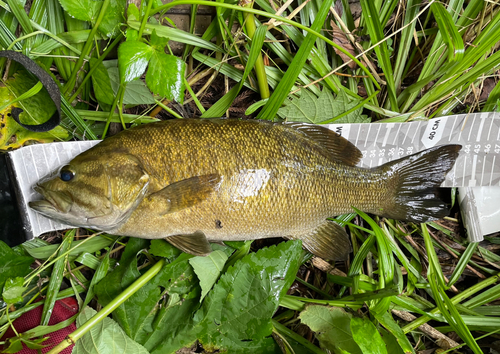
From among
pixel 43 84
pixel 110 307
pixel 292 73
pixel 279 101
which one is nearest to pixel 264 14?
pixel 292 73

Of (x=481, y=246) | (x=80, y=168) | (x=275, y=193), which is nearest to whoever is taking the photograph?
(x=80, y=168)

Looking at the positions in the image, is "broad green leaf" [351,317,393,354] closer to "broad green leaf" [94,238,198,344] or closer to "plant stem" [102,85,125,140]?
"broad green leaf" [94,238,198,344]

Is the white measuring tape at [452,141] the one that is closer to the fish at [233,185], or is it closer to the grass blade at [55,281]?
the fish at [233,185]

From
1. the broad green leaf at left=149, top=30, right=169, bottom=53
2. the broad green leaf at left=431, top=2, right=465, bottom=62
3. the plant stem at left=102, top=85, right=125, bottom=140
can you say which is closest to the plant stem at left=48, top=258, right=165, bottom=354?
the plant stem at left=102, top=85, right=125, bottom=140

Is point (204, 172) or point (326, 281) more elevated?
point (204, 172)

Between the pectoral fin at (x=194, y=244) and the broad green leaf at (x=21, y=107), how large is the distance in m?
1.00

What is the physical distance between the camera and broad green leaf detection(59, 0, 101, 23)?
5.25 feet

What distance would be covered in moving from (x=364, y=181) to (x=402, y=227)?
505 millimetres

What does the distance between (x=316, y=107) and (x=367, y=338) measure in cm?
128

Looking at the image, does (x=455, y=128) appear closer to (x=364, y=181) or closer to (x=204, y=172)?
(x=364, y=181)

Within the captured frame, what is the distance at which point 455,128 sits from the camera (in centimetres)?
194

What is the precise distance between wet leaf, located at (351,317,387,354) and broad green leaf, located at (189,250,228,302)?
2.51 feet

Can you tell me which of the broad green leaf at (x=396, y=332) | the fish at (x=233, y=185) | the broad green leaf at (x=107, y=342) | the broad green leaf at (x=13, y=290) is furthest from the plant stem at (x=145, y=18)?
the broad green leaf at (x=396, y=332)

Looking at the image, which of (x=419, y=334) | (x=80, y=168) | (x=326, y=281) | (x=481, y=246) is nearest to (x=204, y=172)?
(x=80, y=168)
